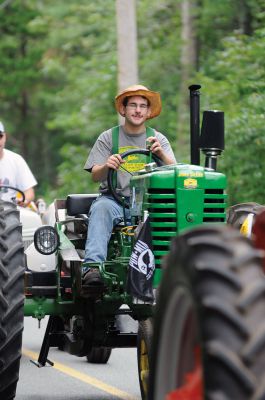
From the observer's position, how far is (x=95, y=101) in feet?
121

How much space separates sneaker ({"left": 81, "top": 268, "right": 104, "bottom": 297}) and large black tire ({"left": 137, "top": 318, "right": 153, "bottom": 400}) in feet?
1.32

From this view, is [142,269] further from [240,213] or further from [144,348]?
[240,213]

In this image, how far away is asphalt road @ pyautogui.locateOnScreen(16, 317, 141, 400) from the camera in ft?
33.1

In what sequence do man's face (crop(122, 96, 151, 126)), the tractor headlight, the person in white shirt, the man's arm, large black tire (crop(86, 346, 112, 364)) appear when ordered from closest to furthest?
the man's arm < the tractor headlight < man's face (crop(122, 96, 151, 126)) < large black tire (crop(86, 346, 112, 364)) < the person in white shirt

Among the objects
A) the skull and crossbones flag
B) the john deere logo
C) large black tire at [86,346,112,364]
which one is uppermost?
the john deere logo

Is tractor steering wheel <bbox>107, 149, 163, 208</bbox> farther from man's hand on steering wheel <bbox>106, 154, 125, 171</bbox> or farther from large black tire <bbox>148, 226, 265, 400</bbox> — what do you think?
large black tire <bbox>148, 226, 265, 400</bbox>

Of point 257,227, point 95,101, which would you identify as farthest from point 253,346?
point 95,101

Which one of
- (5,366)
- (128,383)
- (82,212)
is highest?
(82,212)

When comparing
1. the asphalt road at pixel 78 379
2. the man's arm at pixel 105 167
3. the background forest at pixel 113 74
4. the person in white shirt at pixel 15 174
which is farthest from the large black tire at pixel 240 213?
the background forest at pixel 113 74

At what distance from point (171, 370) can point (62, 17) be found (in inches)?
1708

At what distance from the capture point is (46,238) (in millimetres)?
9680

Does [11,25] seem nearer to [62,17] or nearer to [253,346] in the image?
[62,17]

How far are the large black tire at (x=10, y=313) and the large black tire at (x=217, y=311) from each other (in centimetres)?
390

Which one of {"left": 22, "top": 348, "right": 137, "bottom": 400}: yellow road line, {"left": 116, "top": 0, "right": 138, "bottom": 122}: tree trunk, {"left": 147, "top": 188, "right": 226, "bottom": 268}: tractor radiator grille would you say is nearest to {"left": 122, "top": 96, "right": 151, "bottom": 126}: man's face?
{"left": 147, "top": 188, "right": 226, "bottom": 268}: tractor radiator grille
